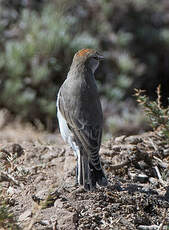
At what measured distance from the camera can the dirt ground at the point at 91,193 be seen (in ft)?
13.3

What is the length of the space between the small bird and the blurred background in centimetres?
286

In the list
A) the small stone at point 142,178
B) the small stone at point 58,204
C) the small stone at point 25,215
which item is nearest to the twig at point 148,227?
the small stone at point 58,204

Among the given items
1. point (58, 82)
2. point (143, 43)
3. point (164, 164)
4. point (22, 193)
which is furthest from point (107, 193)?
point (143, 43)

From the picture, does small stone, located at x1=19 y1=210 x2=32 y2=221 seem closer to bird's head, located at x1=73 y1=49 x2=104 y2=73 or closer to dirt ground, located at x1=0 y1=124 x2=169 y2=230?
dirt ground, located at x1=0 y1=124 x2=169 y2=230

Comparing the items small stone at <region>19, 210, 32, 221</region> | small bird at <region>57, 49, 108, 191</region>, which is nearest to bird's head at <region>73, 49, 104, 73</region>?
small bird at <region>57, 49, 108, 191</region>

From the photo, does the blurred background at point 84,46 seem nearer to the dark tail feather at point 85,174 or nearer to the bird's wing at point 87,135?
the bird's wing at point 87,135

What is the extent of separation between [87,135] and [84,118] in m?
0.22

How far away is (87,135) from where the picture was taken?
4.91 meters

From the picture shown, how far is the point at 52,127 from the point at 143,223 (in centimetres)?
518

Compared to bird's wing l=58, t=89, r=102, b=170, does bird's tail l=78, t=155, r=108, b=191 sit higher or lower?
lower

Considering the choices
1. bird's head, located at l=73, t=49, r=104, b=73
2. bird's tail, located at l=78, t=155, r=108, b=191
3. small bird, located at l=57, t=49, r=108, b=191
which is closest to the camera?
bird's tail, located at l=78, t=155, r=108, b=191

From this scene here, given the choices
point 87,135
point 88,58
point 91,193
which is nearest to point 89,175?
point 91,193

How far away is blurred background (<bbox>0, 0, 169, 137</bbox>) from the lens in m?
9.34

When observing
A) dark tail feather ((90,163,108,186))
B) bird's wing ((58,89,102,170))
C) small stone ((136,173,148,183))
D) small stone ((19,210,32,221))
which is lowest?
small stone ((136,173,148,183))
